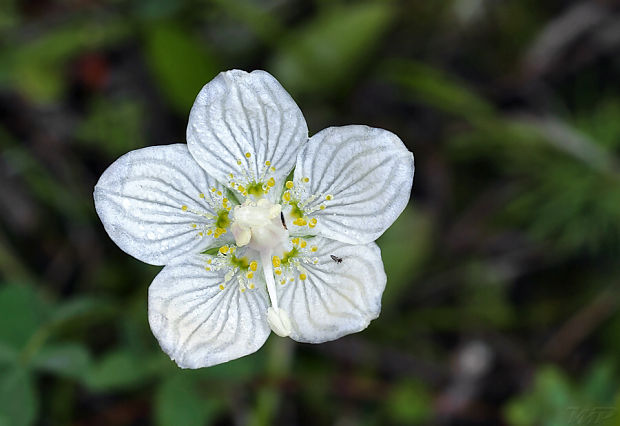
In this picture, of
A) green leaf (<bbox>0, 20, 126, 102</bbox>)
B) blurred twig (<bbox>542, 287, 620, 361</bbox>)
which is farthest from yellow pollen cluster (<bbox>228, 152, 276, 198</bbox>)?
blurred twig (<bbox>542, 287, 620, 361</bbox>)

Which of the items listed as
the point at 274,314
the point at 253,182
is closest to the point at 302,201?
the point at 253,182

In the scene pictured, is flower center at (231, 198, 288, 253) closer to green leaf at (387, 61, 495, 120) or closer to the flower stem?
the flower stem

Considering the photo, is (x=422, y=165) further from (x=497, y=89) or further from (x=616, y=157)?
(x=616, y=157)

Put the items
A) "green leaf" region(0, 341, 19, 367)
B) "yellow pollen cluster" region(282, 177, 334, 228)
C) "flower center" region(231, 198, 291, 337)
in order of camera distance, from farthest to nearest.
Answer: "green leaf" region(0, 341, 19, 367) → "yellow pollen cluster" region(282, 177, 334, 228) → "flower center" region(231, 198, 291, 337)

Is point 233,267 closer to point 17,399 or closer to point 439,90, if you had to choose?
point 17,399

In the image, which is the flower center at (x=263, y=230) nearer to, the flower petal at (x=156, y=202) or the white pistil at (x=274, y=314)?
the white pistil at (x=274, y=314)

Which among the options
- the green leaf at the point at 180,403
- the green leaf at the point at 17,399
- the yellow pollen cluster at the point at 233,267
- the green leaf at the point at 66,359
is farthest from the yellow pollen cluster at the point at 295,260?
the green leaf at the point at 17,399

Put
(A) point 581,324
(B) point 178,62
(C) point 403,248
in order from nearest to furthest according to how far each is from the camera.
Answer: (C) point 403,248 < (B) point 178,62 < (A) point 581,324

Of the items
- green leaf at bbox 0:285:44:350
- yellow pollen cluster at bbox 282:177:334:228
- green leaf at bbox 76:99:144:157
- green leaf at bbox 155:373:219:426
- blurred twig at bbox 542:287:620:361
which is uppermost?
yellow pollen cluster at bbox 282:177:334:228
